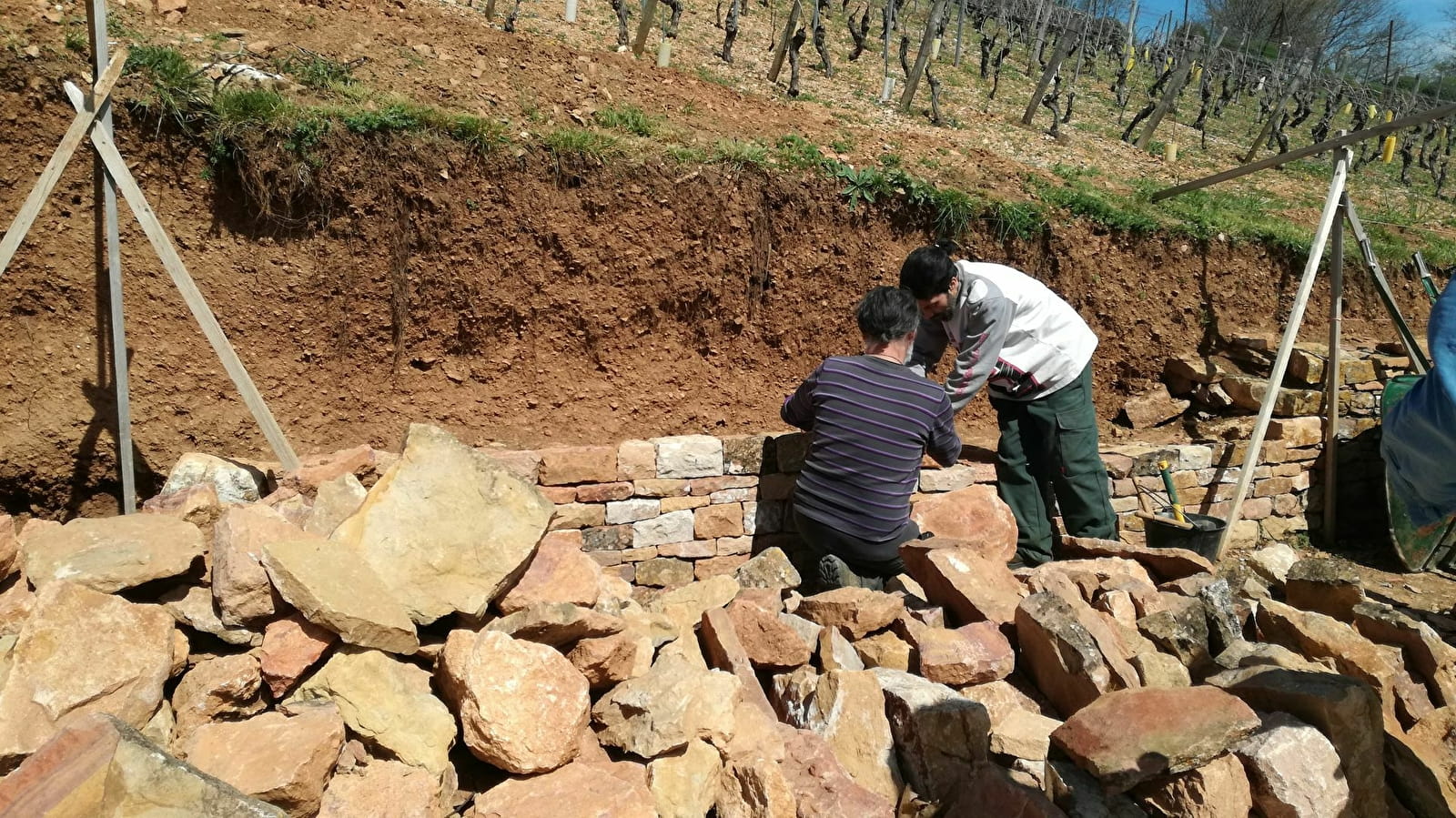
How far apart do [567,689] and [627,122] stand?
14.6ft

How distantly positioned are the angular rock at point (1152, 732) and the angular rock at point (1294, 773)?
135 millimetres

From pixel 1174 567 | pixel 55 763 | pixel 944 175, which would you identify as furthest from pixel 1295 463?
pixel 55 763

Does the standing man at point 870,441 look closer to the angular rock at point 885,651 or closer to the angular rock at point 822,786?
the angular rock at point 885,651

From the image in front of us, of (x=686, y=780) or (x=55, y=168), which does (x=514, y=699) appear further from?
(x=55, y=168)

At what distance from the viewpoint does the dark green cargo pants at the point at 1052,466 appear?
4477mm

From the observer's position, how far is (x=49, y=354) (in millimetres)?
4016

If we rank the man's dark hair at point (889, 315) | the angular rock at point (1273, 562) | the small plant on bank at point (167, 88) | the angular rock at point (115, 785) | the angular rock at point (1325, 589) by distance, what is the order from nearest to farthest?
the angular rock at point (115, 785)
the man's dark hair at point (889, 315)
the angular rock at point (1325, 589)
the small plant on bank at point (167, 88)
the angular rock at point (1273, 562)

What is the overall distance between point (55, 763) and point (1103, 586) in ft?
12.7

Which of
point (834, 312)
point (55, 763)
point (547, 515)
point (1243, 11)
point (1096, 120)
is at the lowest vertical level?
point (55, 763)

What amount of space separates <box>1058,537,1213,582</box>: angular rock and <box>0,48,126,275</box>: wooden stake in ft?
16.6

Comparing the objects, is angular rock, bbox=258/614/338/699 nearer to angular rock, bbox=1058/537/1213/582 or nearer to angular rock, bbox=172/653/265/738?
angular rock, bbox=172/653/265/738

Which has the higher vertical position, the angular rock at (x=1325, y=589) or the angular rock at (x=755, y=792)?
the angular rock at (x=1325, y=589)

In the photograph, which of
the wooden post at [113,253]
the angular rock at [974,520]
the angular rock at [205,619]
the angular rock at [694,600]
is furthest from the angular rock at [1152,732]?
the wooden post at [113,253]

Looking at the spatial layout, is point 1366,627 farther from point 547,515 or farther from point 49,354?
point 49,354
